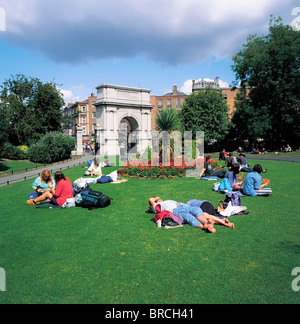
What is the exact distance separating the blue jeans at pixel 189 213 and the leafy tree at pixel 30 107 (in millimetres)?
33574

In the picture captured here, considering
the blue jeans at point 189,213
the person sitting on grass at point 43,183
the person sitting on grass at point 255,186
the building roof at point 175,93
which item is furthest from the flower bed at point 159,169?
the building roof at point 175,93

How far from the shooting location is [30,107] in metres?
38.2

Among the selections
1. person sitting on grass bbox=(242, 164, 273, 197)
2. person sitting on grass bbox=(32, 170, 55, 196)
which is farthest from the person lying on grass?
person sitting on grass bbox=(32, 170, 55, 196)

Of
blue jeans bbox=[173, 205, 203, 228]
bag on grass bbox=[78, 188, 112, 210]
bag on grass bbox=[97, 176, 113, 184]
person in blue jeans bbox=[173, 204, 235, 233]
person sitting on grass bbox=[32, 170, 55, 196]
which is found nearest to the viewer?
person in blue jeans bbox=[173, 204, 235, 233]

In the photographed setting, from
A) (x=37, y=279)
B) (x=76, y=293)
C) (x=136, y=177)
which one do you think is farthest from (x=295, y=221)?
(x=136, y=177)

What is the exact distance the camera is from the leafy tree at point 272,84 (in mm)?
36750

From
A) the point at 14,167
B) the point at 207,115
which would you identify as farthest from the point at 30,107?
the point at 207,115

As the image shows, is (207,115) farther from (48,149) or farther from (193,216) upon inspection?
(193,216)

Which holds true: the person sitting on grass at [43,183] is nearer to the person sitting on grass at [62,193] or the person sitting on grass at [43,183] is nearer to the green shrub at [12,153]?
the person sitting on grass at [62,193]

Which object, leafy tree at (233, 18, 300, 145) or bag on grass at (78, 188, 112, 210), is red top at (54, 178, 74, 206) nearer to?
bag on grass at (78, 188, 112, 210)

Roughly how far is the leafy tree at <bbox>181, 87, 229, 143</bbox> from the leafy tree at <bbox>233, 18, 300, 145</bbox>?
2971mm

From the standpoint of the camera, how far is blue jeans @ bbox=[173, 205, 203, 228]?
6.88m
